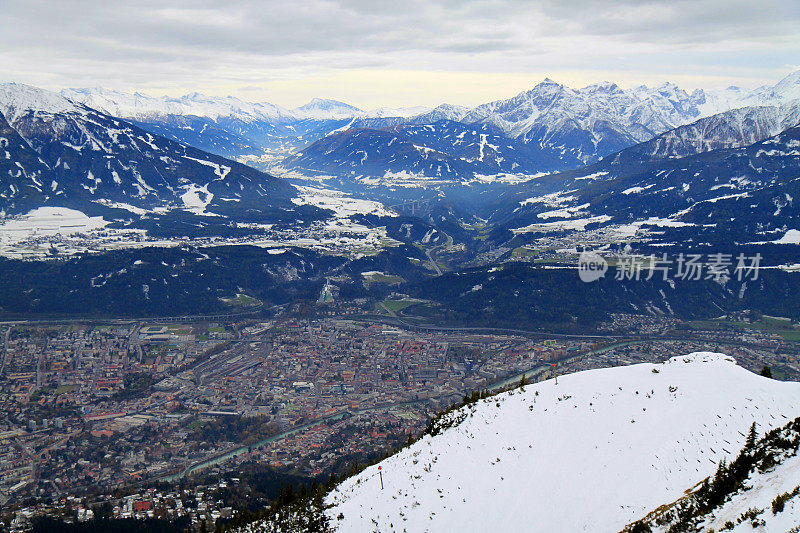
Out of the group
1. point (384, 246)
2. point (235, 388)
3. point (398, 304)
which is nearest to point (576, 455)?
point (235, 388)

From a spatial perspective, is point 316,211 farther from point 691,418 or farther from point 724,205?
point 691,418

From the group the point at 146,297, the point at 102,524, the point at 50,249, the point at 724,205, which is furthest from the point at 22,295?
the point at 724,205

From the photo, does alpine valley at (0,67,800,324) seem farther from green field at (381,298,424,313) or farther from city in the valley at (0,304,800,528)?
city in the valley at (0,304,800,528)

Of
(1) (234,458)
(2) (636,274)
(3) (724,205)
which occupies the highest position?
(3) (724,205)

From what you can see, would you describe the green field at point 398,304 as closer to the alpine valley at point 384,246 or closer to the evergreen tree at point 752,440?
the alpine valley at point 384,246

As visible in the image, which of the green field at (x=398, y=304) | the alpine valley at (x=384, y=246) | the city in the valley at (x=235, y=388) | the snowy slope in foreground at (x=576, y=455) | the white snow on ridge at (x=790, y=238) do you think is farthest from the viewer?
the white snow on ridge at (x=790, y=238)

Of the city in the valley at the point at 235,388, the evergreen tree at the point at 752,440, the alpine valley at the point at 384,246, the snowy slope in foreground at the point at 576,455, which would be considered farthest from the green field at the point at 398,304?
the evergreen tree at the point at 752,440

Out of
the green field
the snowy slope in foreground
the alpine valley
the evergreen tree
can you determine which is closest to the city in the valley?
the green field

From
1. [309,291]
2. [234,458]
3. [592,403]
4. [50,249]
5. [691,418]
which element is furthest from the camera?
[50,249]

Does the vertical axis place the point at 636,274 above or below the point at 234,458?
above
